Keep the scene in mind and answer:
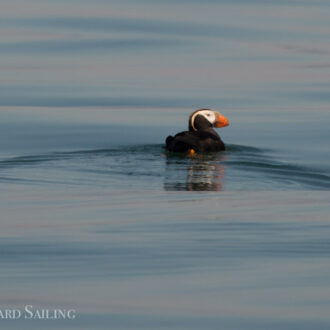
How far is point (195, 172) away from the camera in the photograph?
40.7ft

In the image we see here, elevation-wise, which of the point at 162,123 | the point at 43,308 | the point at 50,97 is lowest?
the point at 43,308

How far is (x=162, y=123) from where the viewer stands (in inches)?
692

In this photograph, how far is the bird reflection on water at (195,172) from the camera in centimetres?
1121

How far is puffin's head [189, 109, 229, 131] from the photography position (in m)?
15.2

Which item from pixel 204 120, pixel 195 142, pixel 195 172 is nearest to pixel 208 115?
pixel 204 120

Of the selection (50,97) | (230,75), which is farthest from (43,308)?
(230,75)

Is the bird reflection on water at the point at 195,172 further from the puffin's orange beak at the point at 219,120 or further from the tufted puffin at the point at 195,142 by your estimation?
the puffin's orange beak at the point at 219,120

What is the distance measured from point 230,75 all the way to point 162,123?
4992 millimetres

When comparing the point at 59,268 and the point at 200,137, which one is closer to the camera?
the point at 59,268

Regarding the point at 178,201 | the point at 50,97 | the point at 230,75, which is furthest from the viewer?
the point at 230,75

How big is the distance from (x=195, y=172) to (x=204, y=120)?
2.97 m

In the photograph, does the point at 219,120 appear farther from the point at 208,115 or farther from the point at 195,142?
the point at 195,142

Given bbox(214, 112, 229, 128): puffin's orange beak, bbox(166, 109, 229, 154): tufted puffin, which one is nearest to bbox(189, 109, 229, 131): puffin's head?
bbox(214, 112, 229, 128): puffin's orange beak

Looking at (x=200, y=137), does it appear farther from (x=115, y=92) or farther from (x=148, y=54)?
(x=148, y=54)
